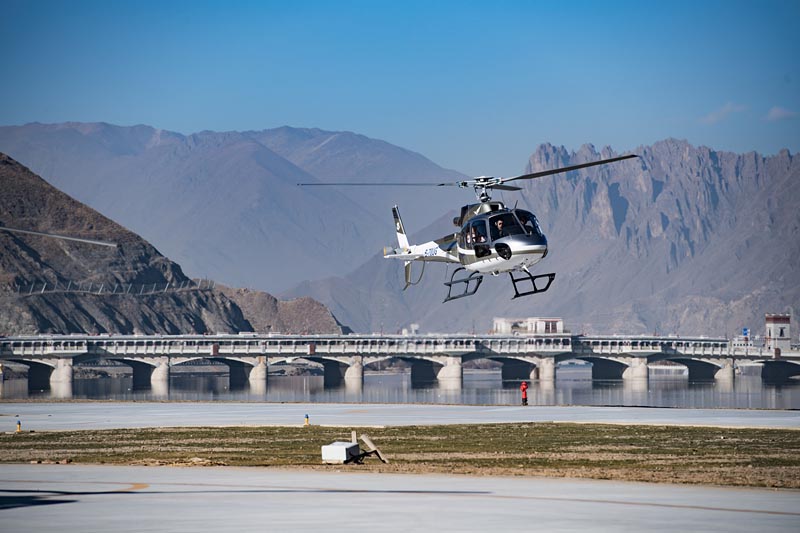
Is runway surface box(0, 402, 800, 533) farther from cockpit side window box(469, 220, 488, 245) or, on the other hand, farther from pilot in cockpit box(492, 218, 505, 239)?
cockpit side window box(469, 220, 488, 245)


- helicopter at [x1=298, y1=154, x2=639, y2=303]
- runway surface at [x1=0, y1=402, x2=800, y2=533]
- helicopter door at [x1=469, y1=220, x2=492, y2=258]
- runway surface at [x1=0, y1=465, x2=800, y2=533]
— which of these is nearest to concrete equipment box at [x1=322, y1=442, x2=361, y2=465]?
runway surface at [x1=0, y1=402, x2=800, y2=533]

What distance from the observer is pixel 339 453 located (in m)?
48.2

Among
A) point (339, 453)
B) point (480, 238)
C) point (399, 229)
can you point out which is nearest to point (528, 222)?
point (480, 238)

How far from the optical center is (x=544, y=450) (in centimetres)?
5734

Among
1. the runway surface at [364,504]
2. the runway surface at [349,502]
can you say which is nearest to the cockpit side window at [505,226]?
the runway surface at [349,502]

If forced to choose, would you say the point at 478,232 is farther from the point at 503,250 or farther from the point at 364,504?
the point at 364,504

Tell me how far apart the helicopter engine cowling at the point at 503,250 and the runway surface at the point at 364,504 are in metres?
19.7

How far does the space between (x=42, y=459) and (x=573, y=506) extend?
25964 millimetres

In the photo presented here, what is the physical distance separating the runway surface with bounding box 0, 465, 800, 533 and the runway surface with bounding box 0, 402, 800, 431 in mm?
39138

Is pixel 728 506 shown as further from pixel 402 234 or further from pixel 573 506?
pixel 402 234

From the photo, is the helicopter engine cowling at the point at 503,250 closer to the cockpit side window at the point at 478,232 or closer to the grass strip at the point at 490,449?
the cockpit side window at the point at 478,232

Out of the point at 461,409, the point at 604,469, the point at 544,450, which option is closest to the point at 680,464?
the point at 604,469

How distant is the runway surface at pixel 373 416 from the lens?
83562mm

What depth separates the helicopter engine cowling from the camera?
61.6 meters
